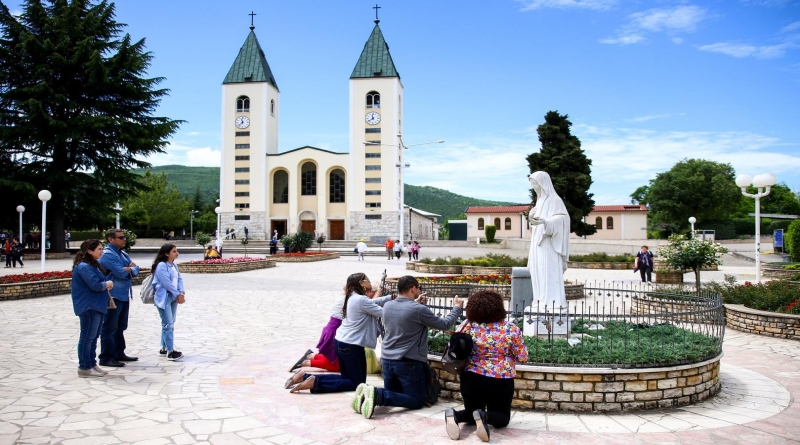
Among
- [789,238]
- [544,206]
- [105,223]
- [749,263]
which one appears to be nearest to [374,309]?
[544,206]

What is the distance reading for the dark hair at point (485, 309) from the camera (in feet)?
15.2

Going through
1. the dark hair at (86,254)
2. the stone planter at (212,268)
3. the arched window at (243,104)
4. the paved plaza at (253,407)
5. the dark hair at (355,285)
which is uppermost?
the arched window at (243,104)

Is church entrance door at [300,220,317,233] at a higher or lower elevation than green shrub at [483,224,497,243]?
higher

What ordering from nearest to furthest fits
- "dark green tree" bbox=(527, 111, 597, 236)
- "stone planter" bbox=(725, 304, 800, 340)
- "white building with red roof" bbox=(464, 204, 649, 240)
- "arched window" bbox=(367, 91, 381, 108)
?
1. "stone planter" bbox=(725, 304, 800, 340)
2. "dark green tree" bbox=(527, 111, 597, 236)
3. "arched window" bbox=(367, 91, 381, 108)
4. "white building with red roof" bbox=(464, 204, 649, 240)

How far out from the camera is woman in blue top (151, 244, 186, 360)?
7074 mm

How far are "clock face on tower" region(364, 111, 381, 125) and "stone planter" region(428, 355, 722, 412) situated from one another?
49673 mm

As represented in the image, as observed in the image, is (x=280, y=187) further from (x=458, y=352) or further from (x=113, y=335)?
(x=458, y=352)

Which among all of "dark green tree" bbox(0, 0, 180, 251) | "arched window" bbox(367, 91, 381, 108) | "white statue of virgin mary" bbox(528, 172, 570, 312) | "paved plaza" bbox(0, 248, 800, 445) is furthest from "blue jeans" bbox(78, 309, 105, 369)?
"arched window" bbox(367, 91, 381, 108)

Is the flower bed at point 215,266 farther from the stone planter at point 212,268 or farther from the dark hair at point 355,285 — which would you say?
the dark hair at point 355,285

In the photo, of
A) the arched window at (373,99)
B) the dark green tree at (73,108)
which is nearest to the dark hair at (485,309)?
the dark green tree at (73,108)

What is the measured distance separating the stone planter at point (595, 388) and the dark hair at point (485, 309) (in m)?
0.90

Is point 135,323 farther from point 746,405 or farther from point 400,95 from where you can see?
point 400,95

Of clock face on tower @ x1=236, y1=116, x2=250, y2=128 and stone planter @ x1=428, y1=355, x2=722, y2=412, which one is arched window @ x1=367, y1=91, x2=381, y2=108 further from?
stone planter @ x1=428, y1=355, x2=722, y2=412

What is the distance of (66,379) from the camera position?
242 inches
